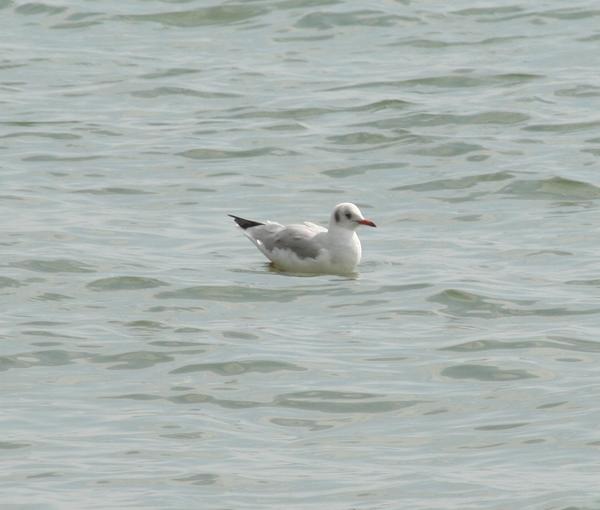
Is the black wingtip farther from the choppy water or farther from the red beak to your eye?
the red beak

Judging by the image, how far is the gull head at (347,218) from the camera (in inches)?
622

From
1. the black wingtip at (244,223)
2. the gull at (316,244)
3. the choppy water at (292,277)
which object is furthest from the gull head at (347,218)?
the black wingtip at (244,223)

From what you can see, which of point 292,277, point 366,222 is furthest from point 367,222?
point 292,277

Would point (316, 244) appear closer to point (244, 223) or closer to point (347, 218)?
point (347, 218)

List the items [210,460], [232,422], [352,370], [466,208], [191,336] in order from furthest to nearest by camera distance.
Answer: [466,208]
[191,336]
[352,370]
[232,422]
[210,460]

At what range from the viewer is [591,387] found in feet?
38.9

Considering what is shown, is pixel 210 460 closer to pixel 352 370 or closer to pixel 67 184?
pixel 352 370

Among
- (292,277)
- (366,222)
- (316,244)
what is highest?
(366,222)

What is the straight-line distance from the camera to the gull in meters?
15.6

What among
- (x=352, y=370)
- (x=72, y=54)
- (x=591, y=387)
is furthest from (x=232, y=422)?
(x=72, y=54)

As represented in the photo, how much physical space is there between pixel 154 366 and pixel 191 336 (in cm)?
81

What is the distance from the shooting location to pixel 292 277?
1565cm

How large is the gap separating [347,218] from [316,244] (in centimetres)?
35

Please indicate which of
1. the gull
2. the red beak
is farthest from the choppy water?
the red beak
